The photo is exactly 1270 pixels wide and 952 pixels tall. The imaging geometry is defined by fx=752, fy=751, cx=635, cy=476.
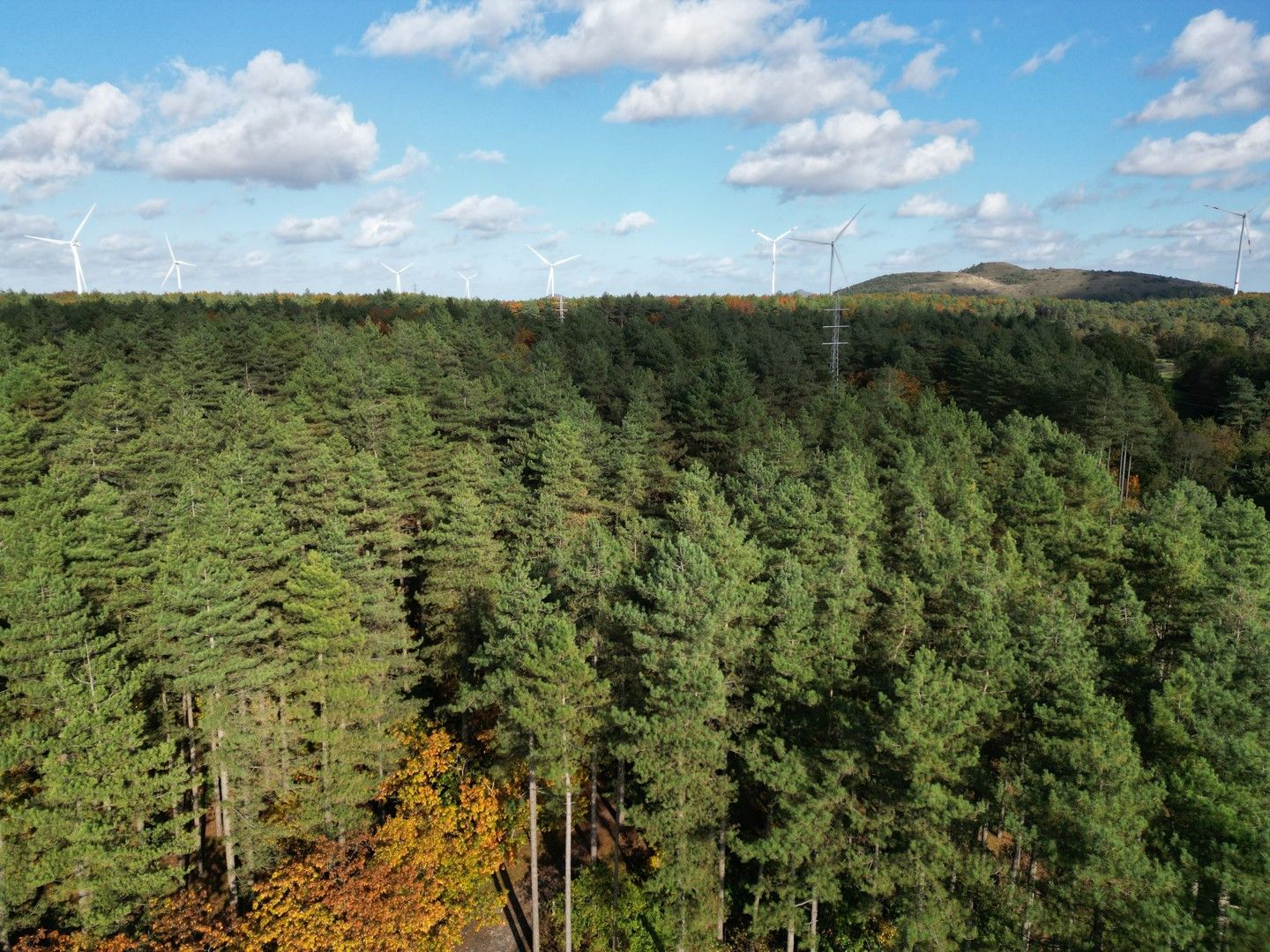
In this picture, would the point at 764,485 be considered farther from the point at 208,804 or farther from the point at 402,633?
the point at 208,804

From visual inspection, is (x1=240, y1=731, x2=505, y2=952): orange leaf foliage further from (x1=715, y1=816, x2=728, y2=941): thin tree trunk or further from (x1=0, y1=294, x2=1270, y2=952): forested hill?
(x1=715, y1=816, x2=728, y2=941): thin tree trunk

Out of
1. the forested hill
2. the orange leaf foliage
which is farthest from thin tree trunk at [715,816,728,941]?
the orange leaf foliage

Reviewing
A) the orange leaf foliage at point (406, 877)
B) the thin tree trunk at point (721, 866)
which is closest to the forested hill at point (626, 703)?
the orange leaf foliage at point (406, 877)

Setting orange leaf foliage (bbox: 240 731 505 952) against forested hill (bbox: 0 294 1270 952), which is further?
orange leaf foliage (bbox: 240 731 505 952)

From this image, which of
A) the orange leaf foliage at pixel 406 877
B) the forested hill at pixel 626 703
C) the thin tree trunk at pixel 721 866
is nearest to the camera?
the forested hill at pixel 626 703

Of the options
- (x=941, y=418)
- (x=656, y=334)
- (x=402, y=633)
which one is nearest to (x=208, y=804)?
(x=402, y=633)

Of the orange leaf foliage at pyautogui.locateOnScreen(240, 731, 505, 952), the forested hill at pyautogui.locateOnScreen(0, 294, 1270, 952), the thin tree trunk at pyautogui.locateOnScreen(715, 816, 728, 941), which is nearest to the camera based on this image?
the forested hill at pyautogui.locateOnScreen(0, 294, 1270, 952)

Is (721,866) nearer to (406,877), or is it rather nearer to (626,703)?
(626,703)

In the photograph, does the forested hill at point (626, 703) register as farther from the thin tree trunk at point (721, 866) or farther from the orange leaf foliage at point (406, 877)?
the thin tree trunk at point (721, 866)

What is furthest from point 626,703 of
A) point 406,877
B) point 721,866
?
point 406,877
